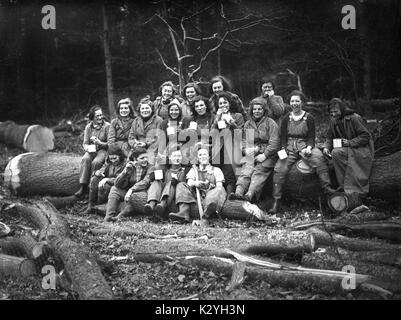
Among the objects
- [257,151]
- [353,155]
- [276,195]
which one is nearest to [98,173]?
[257,151]

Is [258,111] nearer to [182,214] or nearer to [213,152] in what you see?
[213,152]

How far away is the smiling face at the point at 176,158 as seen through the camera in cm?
796

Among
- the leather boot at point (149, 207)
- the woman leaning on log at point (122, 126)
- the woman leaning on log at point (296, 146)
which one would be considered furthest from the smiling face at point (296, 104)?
the woman leaning on log at point (122, 126)

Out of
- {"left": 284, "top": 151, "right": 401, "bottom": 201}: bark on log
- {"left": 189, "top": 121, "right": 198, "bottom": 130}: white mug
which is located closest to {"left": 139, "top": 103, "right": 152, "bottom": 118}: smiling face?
{"left": 189, "top": 121, "right": 198, "bottom": 130}: white mug

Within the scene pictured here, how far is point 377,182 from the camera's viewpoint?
7355mm

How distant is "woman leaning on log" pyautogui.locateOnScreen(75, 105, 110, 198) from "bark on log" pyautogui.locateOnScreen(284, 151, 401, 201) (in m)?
3.86

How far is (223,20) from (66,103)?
6.59m

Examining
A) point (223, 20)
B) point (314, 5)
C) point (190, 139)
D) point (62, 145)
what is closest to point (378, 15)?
point (314, 5)

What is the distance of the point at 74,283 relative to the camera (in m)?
4.88

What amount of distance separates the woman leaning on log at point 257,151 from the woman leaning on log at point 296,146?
20 centimetres

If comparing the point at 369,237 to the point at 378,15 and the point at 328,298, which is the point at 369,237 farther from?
the point at 378,15

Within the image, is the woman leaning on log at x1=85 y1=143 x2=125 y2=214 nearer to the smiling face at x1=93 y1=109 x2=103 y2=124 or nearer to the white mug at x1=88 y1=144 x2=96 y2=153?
the white mug at x1=88 y1=144 x2=96 y2=153

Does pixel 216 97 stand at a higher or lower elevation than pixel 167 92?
lower

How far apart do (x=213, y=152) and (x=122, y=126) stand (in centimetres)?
210
